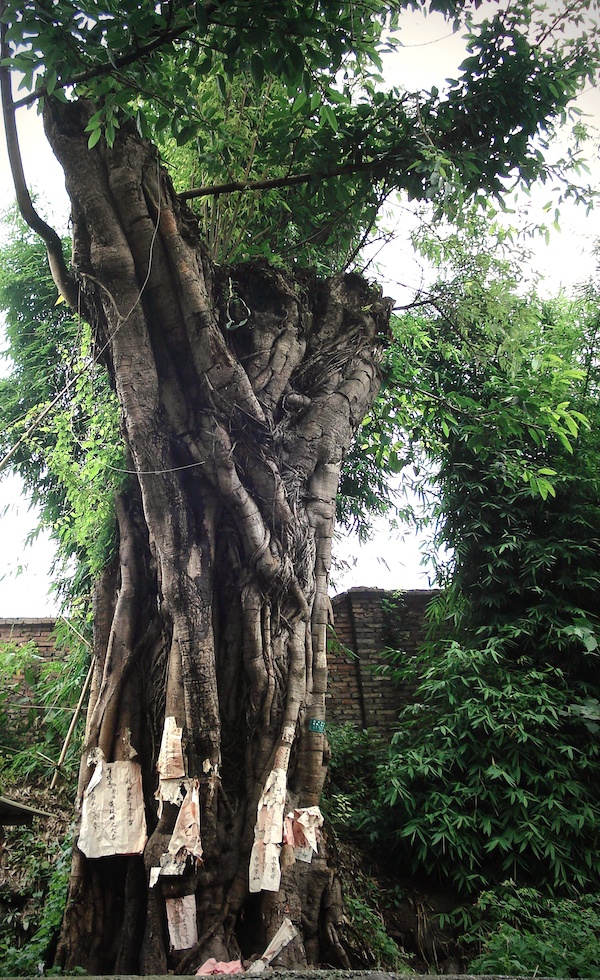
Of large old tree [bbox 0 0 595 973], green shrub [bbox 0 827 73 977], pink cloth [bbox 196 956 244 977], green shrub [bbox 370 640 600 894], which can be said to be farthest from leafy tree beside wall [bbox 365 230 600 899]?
pink cloth [bbox 196 956 244 977]

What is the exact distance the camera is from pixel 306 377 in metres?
4.14

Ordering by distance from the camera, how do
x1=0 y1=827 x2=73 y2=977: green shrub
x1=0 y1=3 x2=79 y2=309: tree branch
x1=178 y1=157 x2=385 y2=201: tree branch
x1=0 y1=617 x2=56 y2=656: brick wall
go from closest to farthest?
x1=0 y1=3 x2=79 y2=309: tree branch → x1=0 y1=827 x2=73 y2=977: green shrub → x1=178 y1=157 x2=385 y2=201: tree branch → x1=0 y1=617 x2=56 y2=656: brick wall

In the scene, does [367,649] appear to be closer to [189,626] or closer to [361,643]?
[361,643]

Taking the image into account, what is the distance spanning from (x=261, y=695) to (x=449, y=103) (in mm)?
3430

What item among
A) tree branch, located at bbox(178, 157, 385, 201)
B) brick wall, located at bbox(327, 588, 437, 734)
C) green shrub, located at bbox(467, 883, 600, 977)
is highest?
tree branch, located at bbox(178, 157, 385, 201)

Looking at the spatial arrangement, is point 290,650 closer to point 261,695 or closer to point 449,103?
point 261,695

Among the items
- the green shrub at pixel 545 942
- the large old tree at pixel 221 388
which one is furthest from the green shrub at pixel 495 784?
the large old tree at pixel 221 388

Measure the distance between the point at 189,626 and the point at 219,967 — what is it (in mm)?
1361

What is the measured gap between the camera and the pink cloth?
2.68 meters

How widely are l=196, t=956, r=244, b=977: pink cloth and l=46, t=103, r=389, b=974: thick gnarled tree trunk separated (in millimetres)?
59

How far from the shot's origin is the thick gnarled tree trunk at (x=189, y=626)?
9.78ft

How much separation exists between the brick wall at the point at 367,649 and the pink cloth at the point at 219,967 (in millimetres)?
3596

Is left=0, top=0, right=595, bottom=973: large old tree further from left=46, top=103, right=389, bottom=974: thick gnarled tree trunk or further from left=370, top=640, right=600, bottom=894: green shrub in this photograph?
left=370, top=640, right=600, bottom=894: green shrub

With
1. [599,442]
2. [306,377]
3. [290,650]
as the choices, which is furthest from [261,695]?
[599,442]
